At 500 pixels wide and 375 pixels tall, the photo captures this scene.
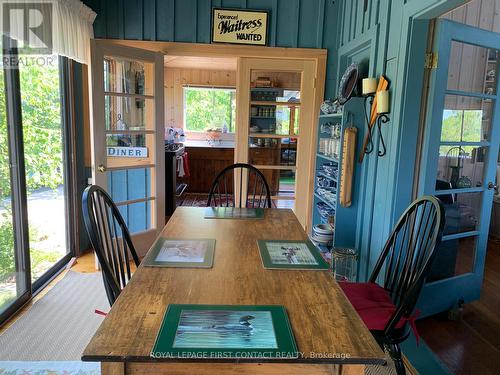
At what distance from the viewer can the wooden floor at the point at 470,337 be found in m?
2.15

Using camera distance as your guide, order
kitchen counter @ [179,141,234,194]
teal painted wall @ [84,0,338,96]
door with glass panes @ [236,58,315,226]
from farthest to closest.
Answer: kitchen counter @ [179,141,234,194] → door with glass panes @ [236,58,315,226] → teal painted wall @ [84,0,338,96]

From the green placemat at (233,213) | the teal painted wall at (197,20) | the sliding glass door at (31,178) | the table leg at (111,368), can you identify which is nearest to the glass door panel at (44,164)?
the sliding glass door at (31,178)

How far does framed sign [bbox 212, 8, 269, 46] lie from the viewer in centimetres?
353

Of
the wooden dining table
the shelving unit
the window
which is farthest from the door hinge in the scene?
the window

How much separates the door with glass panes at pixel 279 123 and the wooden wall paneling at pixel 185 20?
20.9 inches

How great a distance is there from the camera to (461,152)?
2.50 m

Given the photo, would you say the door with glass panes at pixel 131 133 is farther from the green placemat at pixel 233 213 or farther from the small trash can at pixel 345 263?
the small trash can at pixel 345 263

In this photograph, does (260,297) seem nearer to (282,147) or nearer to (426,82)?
(426,82)

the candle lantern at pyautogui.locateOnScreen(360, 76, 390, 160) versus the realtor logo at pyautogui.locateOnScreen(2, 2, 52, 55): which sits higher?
the realtor logo at pyautogui.locateOnScreen(2, 2, 52, 55)

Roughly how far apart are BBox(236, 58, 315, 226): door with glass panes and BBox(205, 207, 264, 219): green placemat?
155cm

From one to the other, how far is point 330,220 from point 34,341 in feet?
7.75

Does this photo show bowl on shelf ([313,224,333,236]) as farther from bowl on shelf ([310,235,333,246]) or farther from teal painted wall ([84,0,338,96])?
teal painted wall ([84,0,338,96])

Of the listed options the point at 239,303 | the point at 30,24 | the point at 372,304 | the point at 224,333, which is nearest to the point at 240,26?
the point at 30,24

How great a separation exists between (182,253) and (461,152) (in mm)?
1991
